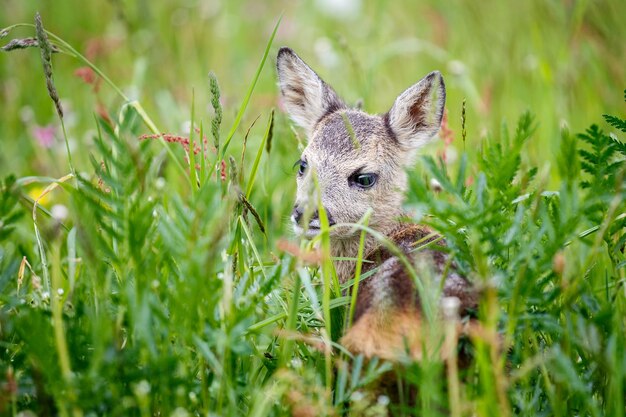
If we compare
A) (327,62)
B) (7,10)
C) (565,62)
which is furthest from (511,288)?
(7,10)

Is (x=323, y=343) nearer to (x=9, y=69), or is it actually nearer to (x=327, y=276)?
(x=327, y=276)

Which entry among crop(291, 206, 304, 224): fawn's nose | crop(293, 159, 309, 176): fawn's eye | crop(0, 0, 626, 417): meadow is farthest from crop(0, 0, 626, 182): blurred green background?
crop(0, 0, 626, 417): meadow

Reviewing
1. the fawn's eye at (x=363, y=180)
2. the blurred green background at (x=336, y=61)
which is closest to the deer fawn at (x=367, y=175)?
the fawn's eye at (x=363, y=180)

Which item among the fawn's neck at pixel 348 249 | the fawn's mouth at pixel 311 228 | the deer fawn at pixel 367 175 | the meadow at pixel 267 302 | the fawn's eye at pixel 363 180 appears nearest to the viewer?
the meadow at pixel 267 302

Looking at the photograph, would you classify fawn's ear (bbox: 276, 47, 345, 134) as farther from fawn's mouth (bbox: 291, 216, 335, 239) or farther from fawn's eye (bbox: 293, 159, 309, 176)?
fawn's mouth (bbox: 291, 216, 335, 239)

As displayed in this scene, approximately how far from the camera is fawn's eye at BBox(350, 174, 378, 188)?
14.5ft

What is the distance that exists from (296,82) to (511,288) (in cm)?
265

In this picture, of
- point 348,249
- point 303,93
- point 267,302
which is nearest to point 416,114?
point 303,93

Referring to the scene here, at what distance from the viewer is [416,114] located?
191 inches

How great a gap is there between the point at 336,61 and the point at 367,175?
10.9ft

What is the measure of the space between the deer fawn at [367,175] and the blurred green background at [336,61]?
387mm

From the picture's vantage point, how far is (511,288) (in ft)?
9.04

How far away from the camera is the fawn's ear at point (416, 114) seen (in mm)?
4566

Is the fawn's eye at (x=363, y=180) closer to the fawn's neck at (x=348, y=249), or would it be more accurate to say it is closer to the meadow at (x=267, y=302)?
the fawn's neck at (x=348, y=249)
